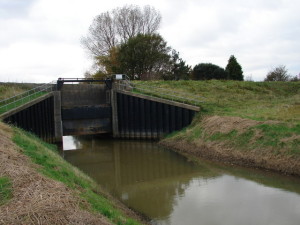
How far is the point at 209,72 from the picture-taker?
38.9 metres

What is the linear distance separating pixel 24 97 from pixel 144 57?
56.7 ft

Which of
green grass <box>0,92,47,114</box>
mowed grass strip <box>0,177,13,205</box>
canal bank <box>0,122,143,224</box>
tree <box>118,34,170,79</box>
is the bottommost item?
canal bank <box>0,122,143,224</box>

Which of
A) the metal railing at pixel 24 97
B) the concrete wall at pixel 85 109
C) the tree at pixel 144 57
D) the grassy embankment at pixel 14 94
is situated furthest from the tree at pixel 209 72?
the grassy embankment at pixel 14 94

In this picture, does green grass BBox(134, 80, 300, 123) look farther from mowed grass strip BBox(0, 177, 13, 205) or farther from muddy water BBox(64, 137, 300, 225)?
mowed grass strip BBox(0, 177, 13, 205)

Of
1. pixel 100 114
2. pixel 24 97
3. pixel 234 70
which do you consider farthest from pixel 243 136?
pixel 234 70

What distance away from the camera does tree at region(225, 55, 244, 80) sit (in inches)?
1523

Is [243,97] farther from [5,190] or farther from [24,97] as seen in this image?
[5,190]

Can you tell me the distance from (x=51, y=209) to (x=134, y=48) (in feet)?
99.9

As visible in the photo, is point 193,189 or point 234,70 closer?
point 193,189

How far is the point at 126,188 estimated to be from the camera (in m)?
11.5

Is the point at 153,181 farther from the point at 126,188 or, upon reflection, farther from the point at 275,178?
the point at 275,178

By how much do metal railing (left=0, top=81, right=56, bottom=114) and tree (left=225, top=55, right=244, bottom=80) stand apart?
2440 cm

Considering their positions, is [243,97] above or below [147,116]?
above

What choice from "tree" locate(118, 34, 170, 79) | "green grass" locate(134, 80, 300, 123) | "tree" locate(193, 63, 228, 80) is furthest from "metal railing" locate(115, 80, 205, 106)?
"tree" locate(193, 63, 228, 80)
